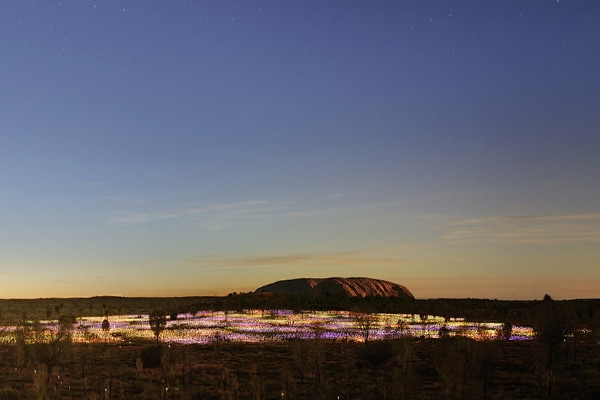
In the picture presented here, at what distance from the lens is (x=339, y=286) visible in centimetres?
14712

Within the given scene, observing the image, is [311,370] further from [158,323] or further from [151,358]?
[158,323]

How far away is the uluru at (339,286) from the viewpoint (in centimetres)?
→ 14850

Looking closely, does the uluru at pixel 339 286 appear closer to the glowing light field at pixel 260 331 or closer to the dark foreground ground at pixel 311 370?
the glowing light field at pixel 260 331

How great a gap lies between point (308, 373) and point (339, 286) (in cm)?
12197

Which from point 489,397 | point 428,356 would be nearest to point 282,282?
point 428,356

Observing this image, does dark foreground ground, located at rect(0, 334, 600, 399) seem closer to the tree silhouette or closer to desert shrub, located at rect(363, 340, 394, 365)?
desert shrub, located at rect(363, 340, 394, 365)

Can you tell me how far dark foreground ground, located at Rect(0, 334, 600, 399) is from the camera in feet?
67.5

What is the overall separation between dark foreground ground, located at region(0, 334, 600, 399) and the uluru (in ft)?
371

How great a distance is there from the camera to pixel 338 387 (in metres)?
22.3

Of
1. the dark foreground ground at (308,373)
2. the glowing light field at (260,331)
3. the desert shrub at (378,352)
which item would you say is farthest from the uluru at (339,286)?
the desert shrub at (378,352)

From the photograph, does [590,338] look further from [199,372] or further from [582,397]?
[199,372]

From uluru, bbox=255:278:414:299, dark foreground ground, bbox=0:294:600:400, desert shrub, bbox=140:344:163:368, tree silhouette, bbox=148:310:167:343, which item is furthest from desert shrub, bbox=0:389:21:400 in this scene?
uluru, bbox=255:278:414:299

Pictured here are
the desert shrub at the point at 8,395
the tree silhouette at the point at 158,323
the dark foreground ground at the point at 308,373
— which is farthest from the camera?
the tree silhouette at the point at 158,323

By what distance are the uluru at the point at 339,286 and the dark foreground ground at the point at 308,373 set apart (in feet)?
371
